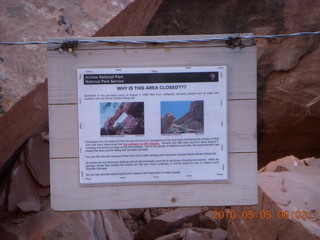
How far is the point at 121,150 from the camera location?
65.1 inches

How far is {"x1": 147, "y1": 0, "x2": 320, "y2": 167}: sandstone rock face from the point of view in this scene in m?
3.99

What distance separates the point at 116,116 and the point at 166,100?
0.66ft

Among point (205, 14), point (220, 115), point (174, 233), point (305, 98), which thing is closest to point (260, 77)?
point (305, 98)

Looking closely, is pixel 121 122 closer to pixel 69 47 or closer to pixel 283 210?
pixel 69 47

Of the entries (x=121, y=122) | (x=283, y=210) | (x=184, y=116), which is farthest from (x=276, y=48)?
(x=121, y=122)

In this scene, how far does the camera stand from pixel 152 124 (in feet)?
5.46

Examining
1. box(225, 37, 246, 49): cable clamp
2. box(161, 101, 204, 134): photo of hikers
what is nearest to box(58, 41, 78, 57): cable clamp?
box(161, 101, 204, 134): photo of hikers

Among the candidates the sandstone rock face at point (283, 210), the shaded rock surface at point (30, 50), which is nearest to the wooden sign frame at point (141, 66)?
the shaded rock surface at point (30, 50)

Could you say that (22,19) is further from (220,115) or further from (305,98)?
(305,98)

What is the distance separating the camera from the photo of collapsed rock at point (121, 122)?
165 cm

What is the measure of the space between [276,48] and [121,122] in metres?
2.83

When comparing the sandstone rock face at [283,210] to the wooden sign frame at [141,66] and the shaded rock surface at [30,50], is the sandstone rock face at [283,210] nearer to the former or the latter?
the wooden sign frame at [141,66]

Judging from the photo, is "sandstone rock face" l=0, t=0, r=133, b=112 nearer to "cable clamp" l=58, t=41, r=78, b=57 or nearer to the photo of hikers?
"cable clamp" l=58, t=41, r=78, b=57

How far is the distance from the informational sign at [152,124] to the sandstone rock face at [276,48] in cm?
258
